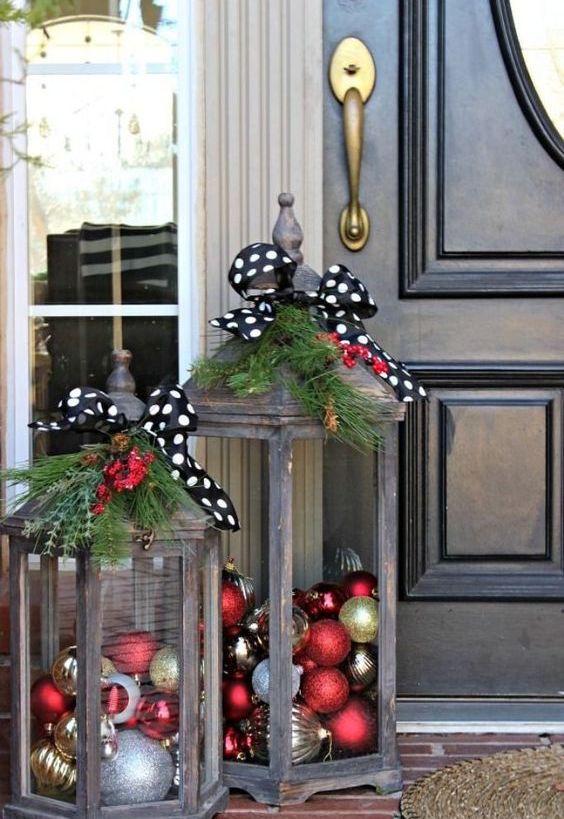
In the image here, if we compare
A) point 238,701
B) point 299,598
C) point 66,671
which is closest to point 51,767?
point 66,671

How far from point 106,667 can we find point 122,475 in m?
0.36

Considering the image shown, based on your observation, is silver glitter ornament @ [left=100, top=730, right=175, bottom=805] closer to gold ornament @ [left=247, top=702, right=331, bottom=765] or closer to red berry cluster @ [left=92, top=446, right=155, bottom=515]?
gold ornament @ [left=247, top=702, right=331, bottom=765]

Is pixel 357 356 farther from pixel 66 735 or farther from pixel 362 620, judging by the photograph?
pixel 66 735

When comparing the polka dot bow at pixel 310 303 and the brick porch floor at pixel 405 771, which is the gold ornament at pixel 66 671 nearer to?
the brick porch floor at pixel 405 771

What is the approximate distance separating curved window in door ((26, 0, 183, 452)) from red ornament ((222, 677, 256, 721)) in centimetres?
80

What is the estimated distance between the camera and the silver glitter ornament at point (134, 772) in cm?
213

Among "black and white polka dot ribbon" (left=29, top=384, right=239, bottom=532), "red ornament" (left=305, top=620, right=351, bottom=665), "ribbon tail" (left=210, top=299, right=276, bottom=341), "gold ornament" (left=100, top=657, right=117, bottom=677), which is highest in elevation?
"ribbon tail" (left=210, top=299, right=276, bottom=341)

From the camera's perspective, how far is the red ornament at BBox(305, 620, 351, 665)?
239 centimetres

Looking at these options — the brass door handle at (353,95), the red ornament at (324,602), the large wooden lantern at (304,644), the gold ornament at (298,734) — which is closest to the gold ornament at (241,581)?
the large wooden lantern at (304,644)

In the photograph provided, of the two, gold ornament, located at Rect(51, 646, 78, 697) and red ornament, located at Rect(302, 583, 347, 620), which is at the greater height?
red ornament, located at Rect(302, 583, 347, 620)

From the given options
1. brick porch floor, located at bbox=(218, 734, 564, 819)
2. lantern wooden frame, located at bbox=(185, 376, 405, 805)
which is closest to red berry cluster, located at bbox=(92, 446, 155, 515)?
lantern wooden frame, located at bbox=(185, 376, 405, 805)

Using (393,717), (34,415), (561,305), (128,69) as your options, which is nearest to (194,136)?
(128,69)

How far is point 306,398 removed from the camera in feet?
7.25

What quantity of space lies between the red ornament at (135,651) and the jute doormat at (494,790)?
59 cm
